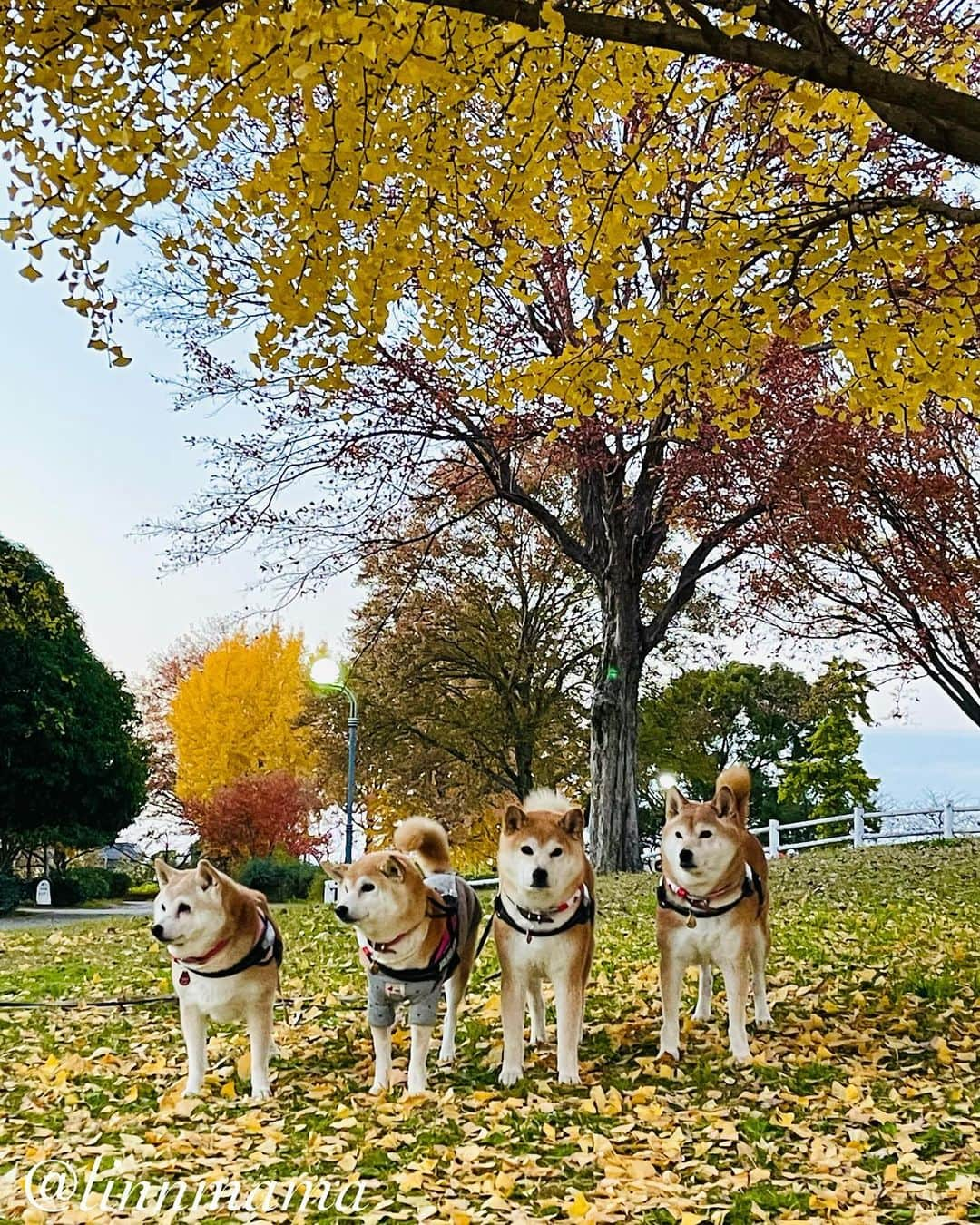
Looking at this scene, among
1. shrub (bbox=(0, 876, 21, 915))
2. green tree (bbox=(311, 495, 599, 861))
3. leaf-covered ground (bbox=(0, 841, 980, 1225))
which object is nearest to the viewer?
leaf-covered ground (bbox=(0, 841, 980, 1225))

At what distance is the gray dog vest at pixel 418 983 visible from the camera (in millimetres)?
4484

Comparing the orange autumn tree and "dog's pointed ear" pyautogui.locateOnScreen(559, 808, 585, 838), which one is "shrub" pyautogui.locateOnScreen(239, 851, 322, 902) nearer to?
the orange autumn tree

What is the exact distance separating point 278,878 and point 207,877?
15.2 m

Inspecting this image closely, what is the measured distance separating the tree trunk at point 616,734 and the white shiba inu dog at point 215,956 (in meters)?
9.65

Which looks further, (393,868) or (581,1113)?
(393,868)

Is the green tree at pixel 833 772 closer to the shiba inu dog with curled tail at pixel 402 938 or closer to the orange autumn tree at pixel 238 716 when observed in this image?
the orange autumn tree at pixel 238 716

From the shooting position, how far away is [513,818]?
4.53 metres

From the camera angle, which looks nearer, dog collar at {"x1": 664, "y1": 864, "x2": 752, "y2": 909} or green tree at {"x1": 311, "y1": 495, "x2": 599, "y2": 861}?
dog collar at {"x1": 664, "y1": 864, "x2": 752, "y2": 909}

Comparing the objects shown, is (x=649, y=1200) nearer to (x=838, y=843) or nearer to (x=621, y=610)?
(x=621, y=610)

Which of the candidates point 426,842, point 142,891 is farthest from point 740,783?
point 142,891

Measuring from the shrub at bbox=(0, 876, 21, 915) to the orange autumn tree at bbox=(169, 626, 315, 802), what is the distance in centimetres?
621

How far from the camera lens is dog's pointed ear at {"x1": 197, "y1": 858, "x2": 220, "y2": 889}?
175 inches

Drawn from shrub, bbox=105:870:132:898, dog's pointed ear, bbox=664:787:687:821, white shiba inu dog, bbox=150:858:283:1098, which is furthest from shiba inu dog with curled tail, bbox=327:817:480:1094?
shrub, bbox=105:870:132:898

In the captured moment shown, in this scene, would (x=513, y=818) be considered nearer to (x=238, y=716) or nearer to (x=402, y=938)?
(x=402, y=938)
